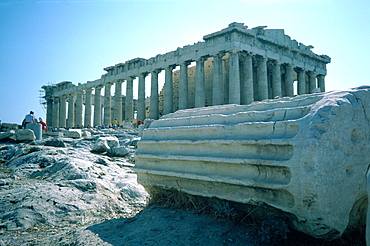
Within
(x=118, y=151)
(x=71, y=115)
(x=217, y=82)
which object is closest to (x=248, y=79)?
(x=217, y=82)

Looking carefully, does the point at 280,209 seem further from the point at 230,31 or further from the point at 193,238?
the point at 230,31

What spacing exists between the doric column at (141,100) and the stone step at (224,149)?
905 inches

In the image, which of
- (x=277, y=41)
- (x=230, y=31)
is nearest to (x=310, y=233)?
(x=230, y=31)

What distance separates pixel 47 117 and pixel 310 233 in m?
42.7

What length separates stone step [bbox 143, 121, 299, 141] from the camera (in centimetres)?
292

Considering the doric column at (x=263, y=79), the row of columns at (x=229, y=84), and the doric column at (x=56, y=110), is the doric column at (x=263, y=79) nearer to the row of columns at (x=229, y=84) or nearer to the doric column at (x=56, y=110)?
the row of columns at (x=229, y=84)

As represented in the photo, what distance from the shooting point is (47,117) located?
40.3m

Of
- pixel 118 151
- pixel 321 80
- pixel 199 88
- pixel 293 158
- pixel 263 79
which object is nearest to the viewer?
pixel 293 158

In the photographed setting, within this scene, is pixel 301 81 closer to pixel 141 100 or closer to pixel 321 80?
pixel 321 80

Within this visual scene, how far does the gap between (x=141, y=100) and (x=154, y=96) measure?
6.08 ft

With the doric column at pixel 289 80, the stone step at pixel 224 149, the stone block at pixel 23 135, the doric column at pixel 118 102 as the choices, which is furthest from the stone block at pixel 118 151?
the doric column at pixel 118 102

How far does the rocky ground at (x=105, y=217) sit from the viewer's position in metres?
3.00

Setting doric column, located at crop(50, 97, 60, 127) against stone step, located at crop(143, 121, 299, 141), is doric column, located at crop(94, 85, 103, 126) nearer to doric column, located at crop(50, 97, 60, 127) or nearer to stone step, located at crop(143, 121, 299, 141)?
doric column, located at crop(50, 97, 60, 127)

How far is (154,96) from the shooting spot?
2600cm
